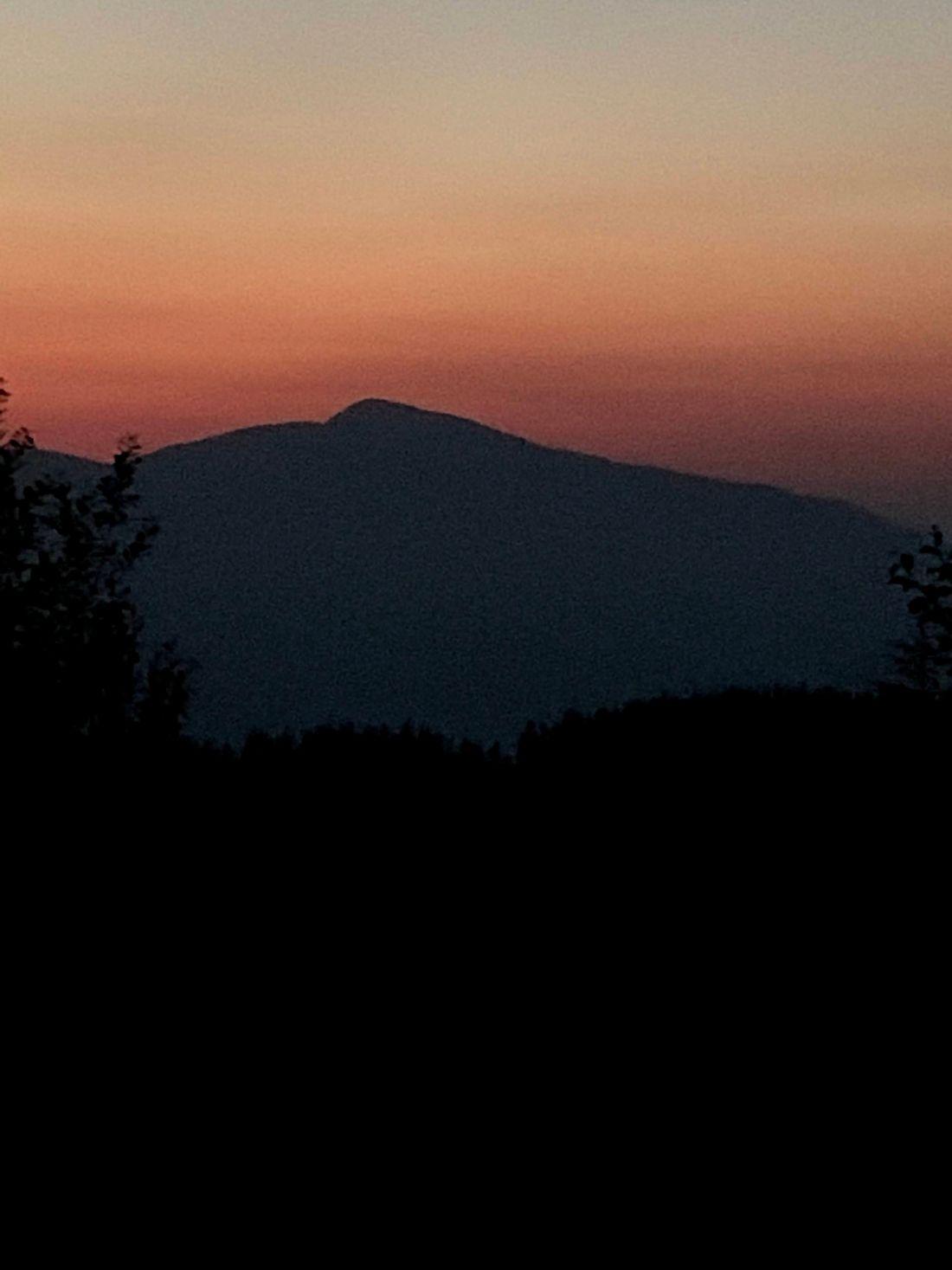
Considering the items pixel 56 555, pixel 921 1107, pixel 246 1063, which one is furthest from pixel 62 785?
pixel 56 555

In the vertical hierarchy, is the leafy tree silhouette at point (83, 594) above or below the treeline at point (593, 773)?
above

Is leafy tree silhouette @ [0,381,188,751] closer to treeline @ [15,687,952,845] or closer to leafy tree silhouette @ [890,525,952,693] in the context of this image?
leafy tree silhouette @ [890,525,952,693]

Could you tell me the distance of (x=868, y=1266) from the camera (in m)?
6.73

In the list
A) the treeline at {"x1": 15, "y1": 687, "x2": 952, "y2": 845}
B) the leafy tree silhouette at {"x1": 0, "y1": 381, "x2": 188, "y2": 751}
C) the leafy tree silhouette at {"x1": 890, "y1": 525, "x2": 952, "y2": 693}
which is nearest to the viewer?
the treeline at {"x1": 15, "y1": 687, "x2": 952, "y2": 845}

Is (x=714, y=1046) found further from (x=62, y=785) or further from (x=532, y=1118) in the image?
(x=62, y=785)

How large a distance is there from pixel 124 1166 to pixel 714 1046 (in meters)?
2.40

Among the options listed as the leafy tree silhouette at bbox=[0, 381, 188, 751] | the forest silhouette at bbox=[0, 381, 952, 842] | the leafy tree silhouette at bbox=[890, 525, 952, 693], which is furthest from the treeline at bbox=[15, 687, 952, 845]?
the leafy tree silhouette at bbox=[0, 381, 188, 751]

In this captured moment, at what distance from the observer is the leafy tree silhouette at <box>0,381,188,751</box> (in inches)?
844

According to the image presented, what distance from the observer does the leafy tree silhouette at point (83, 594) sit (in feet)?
70.3

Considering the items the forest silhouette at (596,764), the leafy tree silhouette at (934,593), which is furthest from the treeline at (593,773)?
the leafy tree silhouette at (934,593)

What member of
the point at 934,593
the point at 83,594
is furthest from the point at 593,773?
the point at 83,594

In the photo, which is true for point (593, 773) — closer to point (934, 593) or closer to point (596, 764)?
point (596, 764)

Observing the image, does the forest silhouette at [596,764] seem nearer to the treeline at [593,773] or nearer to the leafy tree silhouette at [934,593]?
the treeline at [593,773]

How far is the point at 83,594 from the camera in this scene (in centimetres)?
2369
